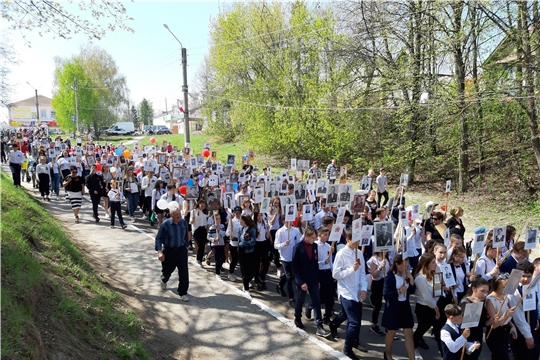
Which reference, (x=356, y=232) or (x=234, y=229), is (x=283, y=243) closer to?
(x=234, y=229)

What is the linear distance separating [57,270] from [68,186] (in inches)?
256

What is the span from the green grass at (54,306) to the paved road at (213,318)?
0.57 meters

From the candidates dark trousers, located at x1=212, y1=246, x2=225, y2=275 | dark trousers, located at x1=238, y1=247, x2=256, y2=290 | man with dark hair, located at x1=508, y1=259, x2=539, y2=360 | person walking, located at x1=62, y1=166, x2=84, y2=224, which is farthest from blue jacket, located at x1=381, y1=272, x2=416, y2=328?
person walking, located at x1=62, y1=166, x2=84, y2=224

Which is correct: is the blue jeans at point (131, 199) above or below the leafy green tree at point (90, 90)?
below

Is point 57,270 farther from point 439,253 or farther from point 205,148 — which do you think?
point 205,148

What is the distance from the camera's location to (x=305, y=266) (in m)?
6.28

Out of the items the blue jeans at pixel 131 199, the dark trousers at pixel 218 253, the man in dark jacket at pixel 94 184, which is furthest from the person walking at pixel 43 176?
the dark trousers at pixel 218 253

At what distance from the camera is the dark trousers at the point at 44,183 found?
49.8ft

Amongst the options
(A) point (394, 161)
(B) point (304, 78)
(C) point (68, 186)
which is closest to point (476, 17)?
(A) point (394, 161)

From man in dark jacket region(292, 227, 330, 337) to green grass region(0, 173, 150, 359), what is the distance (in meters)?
2.40

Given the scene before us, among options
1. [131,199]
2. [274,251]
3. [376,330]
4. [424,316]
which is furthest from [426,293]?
[131,199]

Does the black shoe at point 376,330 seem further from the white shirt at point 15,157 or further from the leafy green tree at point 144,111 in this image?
the leafy green tree at point 144,111

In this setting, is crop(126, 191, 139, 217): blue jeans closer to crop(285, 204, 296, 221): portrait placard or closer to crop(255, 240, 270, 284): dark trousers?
crop(255, 240, 270, 284): dark trousers

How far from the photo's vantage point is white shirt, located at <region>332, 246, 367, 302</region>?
5.60 meters
